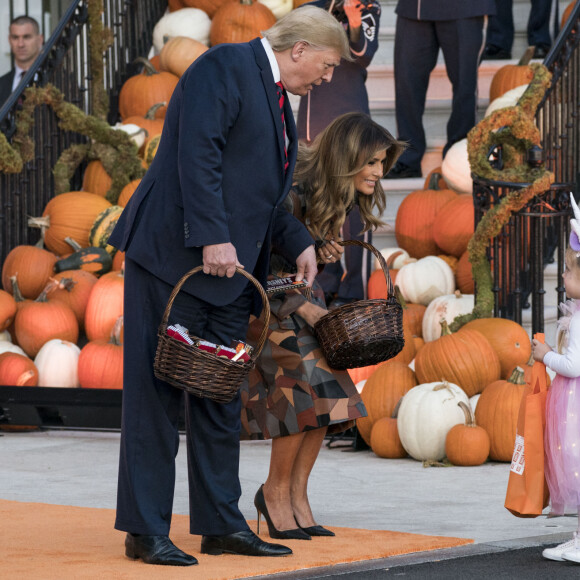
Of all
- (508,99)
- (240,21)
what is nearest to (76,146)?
(240,21)

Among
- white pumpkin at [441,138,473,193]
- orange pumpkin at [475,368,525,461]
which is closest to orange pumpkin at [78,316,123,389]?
orange pumpkin at [475,368,525,461]

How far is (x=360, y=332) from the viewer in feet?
12.0

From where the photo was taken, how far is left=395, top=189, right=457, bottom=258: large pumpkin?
23.0ft

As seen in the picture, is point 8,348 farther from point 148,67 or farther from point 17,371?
point 148,67

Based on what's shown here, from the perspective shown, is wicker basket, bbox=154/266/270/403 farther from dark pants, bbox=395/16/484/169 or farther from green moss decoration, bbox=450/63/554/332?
dark pants, bbox=395/16/484/169

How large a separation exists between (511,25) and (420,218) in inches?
86.1

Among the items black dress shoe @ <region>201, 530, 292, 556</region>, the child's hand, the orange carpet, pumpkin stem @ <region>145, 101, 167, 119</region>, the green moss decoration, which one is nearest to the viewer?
the orange carpet

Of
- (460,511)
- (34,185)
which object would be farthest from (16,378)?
(460,511)

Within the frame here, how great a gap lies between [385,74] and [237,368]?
5.42 m

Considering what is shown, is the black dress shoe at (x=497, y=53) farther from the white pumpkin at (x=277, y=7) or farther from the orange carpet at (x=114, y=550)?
the orange carpet at (x=114, y=550)

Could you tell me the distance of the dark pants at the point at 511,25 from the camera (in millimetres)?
8281

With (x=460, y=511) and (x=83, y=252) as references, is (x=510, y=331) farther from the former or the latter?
(x=83, y=252)

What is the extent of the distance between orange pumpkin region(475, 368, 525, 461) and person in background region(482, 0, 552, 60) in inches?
146

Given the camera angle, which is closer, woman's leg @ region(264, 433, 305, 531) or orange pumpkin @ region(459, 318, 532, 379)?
woman's leg @ region(264, 433, 305, 531)
